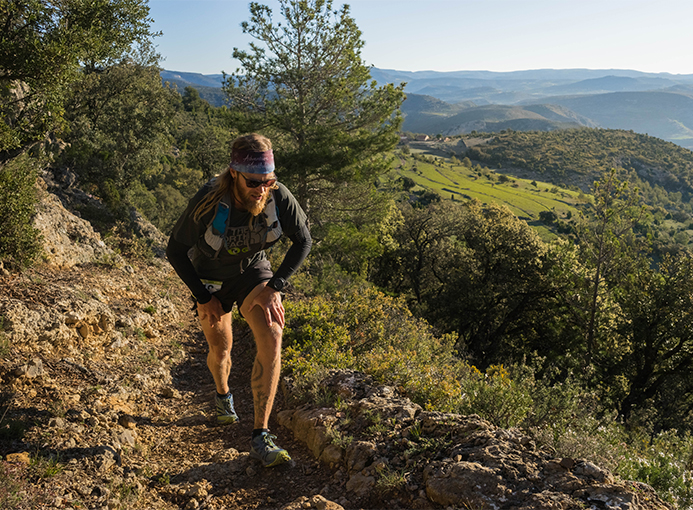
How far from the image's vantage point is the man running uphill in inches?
121

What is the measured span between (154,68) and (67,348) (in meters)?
20.7

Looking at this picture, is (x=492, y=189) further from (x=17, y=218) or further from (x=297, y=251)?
(x=297, y=251)

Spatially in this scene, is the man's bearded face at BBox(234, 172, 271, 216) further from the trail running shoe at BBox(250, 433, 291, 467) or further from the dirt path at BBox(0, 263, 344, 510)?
the dirt path at BBox(0, 263, 344, 510)

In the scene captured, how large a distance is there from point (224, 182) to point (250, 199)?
0.23 metres

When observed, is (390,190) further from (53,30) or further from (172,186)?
(172,186)

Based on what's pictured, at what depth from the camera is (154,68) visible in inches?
819

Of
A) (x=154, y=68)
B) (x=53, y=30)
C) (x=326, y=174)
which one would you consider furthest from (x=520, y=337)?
(x=154, y=68)

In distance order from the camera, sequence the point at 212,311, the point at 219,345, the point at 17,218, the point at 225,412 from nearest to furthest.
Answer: the point at 212,311 < the point at 219,345 < the point at 225,412 < the point at 17,218

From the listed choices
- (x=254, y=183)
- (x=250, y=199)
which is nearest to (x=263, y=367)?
(x=250, y=199)

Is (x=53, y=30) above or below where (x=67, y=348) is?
above

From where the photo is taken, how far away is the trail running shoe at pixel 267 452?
3.01 metres

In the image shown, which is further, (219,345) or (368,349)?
(368,349)

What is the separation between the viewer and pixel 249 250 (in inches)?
129

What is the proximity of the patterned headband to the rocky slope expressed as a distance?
2.05 m
